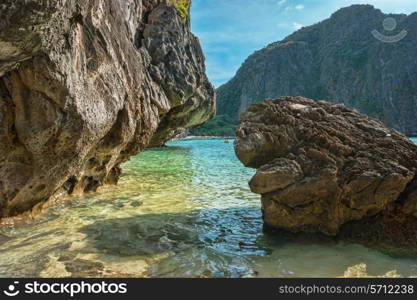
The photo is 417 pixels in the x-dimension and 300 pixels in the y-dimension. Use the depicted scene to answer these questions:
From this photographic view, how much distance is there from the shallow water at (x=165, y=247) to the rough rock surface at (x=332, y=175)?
710mm

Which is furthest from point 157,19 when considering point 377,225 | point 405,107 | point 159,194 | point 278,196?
point 405,107

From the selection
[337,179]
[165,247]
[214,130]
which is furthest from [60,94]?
A: [214,130]

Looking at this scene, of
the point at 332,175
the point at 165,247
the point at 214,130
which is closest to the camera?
the point at 332,175

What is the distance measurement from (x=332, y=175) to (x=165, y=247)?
13.8ft

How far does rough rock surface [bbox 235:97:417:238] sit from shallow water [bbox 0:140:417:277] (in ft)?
2.33

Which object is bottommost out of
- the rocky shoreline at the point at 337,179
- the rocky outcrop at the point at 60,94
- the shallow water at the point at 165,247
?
the shallow water at the point at 165,247

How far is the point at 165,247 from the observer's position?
24.0ft

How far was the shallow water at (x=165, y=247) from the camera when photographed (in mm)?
5953

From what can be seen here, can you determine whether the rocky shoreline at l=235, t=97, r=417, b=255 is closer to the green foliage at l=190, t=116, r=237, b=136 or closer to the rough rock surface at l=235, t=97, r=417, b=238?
the rough rock surface at l=235, t=97, r=417, b=238

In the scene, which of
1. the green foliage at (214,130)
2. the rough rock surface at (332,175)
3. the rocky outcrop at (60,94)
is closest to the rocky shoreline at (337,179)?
the rough rock surface at (332,175)

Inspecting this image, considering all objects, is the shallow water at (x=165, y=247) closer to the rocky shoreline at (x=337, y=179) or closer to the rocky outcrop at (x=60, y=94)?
the rocky shoreline at (x=337, y=179)

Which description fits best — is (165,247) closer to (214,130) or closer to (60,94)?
(60,94)

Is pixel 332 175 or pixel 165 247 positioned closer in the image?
pixel 332 175

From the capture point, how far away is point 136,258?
6578mm
